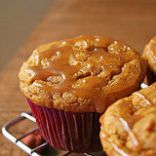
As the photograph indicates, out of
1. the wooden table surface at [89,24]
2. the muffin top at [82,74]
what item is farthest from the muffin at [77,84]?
the wooden table surface at [89,24]

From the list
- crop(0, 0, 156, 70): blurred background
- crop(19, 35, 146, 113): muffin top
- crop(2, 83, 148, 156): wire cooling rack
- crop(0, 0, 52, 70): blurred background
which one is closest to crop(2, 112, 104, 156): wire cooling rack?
crop(2, 83, 148, 156): wire cooling rack

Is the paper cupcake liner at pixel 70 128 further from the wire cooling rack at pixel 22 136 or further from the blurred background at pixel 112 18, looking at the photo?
the blurred background at pixel 112 18

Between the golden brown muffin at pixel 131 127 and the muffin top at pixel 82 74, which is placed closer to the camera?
the golden brown muffin at pixel 131 127

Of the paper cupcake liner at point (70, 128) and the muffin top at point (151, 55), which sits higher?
the muffin top at point (151, 55)

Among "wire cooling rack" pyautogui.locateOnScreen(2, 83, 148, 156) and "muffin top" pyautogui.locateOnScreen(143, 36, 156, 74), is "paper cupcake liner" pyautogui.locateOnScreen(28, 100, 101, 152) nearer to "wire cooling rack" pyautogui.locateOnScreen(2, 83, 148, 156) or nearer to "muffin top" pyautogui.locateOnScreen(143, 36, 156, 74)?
"wire cooling rack" pyautogui.locateOnScreen(2, 83, 148, 156)

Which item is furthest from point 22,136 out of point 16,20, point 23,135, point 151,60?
point 16,20

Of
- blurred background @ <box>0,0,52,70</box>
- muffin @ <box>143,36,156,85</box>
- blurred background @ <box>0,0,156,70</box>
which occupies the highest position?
muffin @ <box>143,36,156,85</box>
